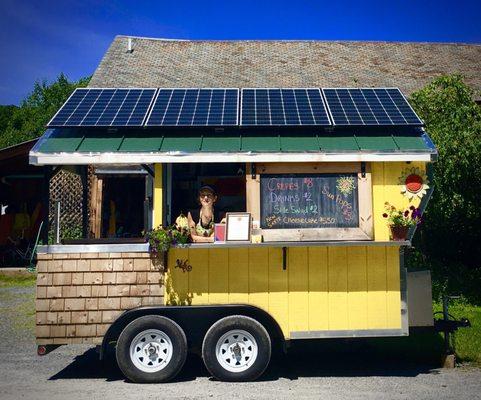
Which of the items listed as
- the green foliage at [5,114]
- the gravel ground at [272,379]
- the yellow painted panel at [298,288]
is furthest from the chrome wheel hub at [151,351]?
the green foliage at [5,114]

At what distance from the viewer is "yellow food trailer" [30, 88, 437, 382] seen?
6852 mm

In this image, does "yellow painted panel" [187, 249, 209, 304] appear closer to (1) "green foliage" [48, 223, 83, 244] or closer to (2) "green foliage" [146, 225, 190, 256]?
(2) "green foliage" [146, 225, 190, 256]

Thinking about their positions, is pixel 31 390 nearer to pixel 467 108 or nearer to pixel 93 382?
pixel 93 382

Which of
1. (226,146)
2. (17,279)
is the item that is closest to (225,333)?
(226,146)

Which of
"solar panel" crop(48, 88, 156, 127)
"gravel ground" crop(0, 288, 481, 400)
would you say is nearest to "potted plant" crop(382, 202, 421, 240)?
"gravel ground" crop(0, 288, 481, 400)

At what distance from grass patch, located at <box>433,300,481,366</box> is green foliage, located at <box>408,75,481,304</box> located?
1.07 metres

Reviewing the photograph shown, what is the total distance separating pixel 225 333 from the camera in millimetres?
6793

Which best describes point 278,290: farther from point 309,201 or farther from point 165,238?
point 165,238

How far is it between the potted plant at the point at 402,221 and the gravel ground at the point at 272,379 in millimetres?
1941

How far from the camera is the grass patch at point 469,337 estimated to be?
8.03m

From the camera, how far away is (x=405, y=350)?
852 centimetres

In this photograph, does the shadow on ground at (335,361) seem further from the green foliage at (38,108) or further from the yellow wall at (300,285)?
the green foliage at (38,108)

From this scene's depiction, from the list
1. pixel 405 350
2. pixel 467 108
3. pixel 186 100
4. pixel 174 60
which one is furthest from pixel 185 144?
pixel 174 60

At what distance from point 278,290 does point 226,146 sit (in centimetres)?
209
